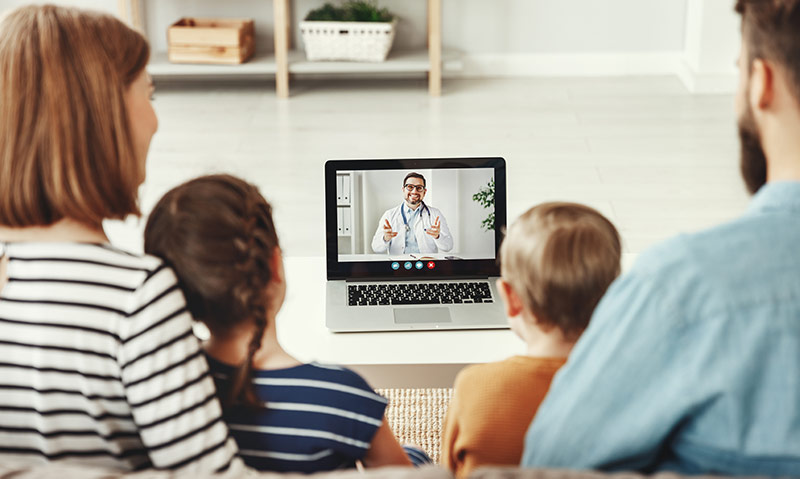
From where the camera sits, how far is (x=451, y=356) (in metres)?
1.53

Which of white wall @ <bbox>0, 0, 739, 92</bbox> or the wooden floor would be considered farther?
white wall @ <bbox>0, 0, 739, 92</bbox>

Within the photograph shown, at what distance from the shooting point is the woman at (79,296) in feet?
3.51

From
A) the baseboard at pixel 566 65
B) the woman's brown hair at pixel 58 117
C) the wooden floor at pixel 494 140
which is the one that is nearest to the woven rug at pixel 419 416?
the wooden floor at pixel 494 140

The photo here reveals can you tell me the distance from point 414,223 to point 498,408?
58 cm

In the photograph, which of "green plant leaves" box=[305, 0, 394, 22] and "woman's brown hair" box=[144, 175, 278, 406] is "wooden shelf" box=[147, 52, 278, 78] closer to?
"green plant leaves" box=[305, 0, 394, 22]

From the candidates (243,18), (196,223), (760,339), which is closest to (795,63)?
(760,339)

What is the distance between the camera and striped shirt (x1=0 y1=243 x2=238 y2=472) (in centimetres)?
107

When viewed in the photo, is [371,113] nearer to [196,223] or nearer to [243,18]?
[243,18]

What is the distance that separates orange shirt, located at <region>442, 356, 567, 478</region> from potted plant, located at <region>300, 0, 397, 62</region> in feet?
12.0

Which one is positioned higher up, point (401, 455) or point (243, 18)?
point (243, 18)

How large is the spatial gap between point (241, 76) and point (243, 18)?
0.31m

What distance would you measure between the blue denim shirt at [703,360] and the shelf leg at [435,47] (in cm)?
389

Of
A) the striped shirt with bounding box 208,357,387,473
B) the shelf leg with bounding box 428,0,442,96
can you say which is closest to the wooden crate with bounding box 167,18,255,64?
the shelf leg with bounding box 428,0,442,96

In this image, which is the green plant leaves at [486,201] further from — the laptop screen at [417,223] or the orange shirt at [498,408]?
the orange shirt at [498,408]
